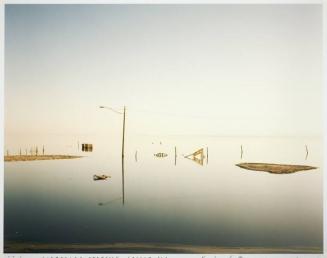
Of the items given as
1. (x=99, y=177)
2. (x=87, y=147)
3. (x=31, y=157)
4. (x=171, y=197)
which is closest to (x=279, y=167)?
(x=171, y=197)

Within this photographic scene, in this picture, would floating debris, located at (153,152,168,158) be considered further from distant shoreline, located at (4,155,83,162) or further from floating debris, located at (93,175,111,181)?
distant shoreline, located at (4,155,83,162)

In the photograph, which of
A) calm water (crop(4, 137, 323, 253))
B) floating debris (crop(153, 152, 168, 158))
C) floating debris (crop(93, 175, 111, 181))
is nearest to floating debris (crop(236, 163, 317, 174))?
calm water (crop(4, 137, 323, 253))

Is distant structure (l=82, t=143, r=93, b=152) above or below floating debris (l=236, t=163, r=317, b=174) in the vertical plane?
above

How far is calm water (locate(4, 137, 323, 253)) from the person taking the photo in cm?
274

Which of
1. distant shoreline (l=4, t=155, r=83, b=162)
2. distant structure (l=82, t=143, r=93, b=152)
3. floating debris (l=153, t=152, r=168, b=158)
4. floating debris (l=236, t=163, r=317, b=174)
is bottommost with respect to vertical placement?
floating debris (l=236, t=163, r=317, b=174)

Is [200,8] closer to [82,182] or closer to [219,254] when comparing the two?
[82,182]

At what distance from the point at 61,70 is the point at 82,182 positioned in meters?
0.88

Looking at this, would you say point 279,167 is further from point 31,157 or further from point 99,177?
point 31,157

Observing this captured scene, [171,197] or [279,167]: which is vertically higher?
[279,167]

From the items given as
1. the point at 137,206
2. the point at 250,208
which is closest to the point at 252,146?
the point at 250,208

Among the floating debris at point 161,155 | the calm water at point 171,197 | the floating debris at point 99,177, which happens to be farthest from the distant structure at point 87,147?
the floating debris at point 161,155

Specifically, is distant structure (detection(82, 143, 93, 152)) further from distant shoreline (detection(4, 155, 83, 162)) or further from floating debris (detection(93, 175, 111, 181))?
floating debris (detection(93, 175, 111, 181))

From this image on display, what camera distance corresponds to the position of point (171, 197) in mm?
2803

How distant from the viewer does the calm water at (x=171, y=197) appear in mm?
2738
